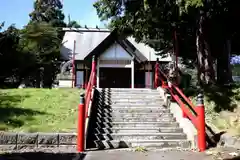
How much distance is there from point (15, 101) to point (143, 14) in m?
6.67

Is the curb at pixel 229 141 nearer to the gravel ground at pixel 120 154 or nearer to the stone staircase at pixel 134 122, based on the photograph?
the gravel ground at pixel 120 154

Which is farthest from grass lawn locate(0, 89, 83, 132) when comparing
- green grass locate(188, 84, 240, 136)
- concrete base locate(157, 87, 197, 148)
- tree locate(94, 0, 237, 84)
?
green grass locate(188, 84, 240, 136)

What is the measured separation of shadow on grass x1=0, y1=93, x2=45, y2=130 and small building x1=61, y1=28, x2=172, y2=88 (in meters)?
10.2

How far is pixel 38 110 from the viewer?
1206 centimetres

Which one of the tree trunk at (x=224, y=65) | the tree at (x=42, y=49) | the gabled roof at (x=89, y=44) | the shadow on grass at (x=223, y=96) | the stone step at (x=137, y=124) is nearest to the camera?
the stone step at (x=137, y=124)

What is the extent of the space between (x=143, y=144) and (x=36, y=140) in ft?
9.83

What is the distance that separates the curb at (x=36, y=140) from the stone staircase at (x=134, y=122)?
2.57ft

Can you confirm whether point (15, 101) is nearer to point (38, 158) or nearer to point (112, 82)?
point (38, 158)

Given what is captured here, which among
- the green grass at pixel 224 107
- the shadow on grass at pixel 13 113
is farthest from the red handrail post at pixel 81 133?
the green grass at pixel 224 107

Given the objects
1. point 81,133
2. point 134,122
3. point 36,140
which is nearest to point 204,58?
point 134,122

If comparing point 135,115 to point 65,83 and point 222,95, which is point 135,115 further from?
point 65,83

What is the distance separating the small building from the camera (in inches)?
983

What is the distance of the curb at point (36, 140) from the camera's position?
941 cm

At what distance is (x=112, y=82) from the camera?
27.3m
